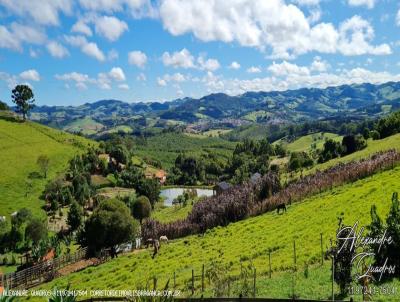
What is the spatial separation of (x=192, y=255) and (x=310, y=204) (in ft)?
45.1

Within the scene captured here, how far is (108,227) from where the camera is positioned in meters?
51.4

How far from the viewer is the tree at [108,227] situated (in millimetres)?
51500

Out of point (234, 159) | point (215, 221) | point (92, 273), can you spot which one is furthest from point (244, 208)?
point (234, 159)

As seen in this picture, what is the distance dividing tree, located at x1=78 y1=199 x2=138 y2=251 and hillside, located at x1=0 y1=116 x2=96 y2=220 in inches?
2370

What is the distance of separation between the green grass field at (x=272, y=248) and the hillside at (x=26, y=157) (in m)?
73.8

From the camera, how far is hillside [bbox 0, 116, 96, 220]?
113125mm

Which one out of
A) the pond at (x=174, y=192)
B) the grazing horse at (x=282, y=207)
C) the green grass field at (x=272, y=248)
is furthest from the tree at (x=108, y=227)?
the pond at (x=174, y=192)

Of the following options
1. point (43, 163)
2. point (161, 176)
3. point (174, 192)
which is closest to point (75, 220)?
point (43, 163)

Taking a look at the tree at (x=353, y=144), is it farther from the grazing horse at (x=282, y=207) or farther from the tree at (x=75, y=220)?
the tree at (x=75, y=220)

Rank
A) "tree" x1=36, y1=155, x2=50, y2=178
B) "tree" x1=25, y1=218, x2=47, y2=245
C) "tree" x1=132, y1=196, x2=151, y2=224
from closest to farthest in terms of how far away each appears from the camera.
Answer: "tree" x1=132, y1=196, x2=151, y2=224 → "tree" x1=25, y1=218, x2=47, y2=245 → "tree" x1=36, y1=155, x2=50, y2=178

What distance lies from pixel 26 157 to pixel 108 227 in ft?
324

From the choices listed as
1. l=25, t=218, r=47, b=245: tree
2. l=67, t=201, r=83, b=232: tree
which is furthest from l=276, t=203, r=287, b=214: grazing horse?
l=67, t=201, r=83, b=232: tree

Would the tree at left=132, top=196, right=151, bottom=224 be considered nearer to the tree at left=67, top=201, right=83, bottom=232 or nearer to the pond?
the tree at left=67, top=201, right=83, bottom=232

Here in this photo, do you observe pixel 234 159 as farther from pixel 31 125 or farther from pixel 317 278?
pixel 317 278
